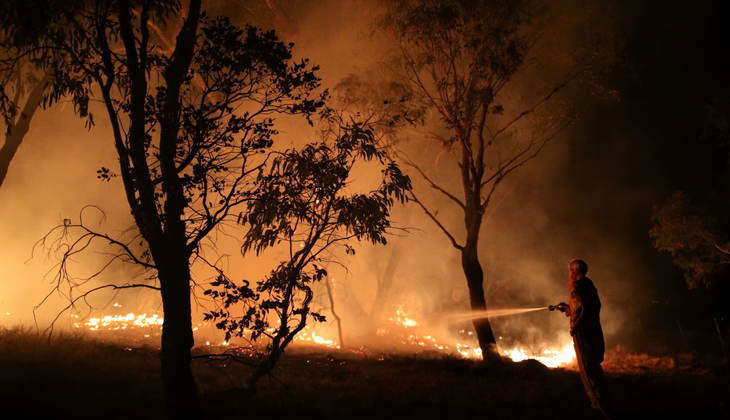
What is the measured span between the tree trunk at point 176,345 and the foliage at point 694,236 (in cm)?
1685

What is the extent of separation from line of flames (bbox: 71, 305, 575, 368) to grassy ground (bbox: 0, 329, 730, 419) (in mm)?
6800

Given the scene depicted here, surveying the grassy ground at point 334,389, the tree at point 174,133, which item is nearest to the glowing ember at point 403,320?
the grassy ground at point 334,389

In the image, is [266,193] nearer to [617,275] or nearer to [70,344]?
[70,344]

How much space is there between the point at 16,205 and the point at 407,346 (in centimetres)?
2099

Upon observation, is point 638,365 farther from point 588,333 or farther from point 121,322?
point 121,322

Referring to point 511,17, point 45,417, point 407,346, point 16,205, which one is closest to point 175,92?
point 45,417

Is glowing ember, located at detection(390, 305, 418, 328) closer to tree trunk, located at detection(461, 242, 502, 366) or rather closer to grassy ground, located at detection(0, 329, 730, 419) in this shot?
tree trunk, located at detection(461, 242, 502, 366)

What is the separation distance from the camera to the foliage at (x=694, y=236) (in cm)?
1531

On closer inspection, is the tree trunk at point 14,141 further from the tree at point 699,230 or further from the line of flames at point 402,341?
the tree at point 699,230

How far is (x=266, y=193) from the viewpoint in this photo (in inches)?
232

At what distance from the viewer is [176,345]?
4.72 m

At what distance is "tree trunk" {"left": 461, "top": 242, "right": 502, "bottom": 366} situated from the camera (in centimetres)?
1029

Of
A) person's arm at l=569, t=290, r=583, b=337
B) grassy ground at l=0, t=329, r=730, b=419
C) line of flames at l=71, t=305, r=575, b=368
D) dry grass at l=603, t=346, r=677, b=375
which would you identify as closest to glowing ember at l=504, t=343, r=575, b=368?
line of flames at l=71, t=305, r=575, b=368

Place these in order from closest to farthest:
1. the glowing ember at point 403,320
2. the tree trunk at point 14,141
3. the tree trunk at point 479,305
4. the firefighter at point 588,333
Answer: the firefighter at point 588,333, the tree trunk at point 479,305, the tree trunk at point 14,141, the glowing ember at point 403,320
